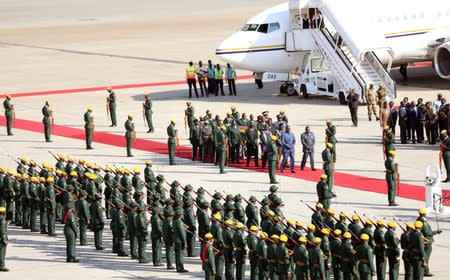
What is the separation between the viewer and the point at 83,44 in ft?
222

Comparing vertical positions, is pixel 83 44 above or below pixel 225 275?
above

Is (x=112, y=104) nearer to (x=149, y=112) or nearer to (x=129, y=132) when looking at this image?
(x=149, y=112)

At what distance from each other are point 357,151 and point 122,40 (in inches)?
1403

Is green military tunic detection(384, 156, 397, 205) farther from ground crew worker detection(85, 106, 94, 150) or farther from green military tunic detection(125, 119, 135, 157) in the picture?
ground crew worker detection(85, 106, 94, 150)

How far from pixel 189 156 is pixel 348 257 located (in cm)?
1430

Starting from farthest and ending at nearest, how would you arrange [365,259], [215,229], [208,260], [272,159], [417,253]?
[272,159] < [215,229] < [208,260] < [417,253] < [365,259]

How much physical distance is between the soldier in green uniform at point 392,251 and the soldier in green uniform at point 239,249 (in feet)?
8.25

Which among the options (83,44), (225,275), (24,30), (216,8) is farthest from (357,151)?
(216,8)

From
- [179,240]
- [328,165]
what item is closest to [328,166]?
[328,165]

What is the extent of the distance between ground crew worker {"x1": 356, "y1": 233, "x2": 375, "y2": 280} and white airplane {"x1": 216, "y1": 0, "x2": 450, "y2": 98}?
22.1 meters

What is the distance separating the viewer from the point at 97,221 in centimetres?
2544

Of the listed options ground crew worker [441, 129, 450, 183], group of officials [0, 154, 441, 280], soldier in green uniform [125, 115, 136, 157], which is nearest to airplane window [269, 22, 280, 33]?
soldier in green uniform [125, 115, 136, 157]

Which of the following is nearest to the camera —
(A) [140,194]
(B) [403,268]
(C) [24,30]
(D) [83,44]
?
(B) [403,268]

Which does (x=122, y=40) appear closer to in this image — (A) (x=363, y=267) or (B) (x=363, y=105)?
(B) (x=363, y=105)
